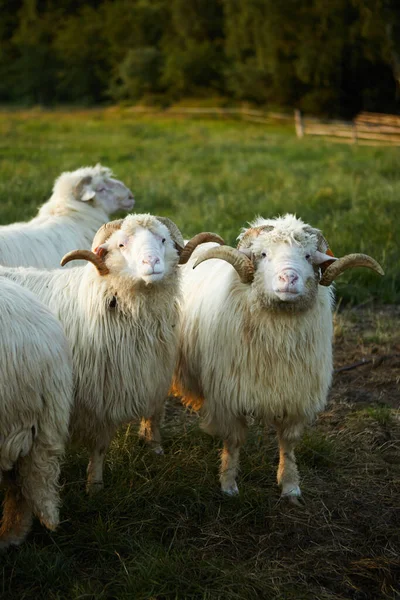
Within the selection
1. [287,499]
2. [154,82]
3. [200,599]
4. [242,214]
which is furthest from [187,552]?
[154,82]

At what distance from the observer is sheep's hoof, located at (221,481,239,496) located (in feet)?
13.9

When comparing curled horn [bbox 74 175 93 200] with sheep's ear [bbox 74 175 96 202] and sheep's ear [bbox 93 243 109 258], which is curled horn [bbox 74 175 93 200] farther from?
sheep's ear [bbox 93 243 109 258]

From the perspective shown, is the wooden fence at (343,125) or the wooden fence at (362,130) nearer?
the wooden fence at (362,130)

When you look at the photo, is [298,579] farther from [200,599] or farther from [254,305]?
[254,305]

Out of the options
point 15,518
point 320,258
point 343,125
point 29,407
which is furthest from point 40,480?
point 343,125

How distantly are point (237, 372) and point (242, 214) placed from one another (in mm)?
5756

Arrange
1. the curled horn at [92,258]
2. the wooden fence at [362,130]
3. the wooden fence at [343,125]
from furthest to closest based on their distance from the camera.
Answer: the wooden fence at [343,125] → the wooden fence at [362,130] → the curled horn at [92,258]

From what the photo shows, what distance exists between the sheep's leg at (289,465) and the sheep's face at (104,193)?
3196 millimetres

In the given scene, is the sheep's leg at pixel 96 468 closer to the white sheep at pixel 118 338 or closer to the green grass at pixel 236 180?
the white sheep at pixel 118 338

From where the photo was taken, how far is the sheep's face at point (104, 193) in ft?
22.2

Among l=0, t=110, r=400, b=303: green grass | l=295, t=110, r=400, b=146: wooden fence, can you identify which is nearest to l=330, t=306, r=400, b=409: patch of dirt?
l=0, t=110, r=400, b=303: green grass

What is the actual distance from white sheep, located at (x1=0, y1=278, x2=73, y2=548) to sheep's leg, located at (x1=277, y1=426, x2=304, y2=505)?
1304 millimetres

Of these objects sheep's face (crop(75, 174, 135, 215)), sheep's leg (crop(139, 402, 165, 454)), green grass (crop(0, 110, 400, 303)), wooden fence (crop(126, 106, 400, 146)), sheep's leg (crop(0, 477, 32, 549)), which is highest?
sheep's face (crop(75, 174, 135, 215))

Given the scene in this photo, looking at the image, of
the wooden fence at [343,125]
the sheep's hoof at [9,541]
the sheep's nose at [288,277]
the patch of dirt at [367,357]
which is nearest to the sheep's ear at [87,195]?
the patch of dirt at [367,357]
